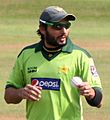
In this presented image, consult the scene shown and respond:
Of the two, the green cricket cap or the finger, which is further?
the green cricket cap

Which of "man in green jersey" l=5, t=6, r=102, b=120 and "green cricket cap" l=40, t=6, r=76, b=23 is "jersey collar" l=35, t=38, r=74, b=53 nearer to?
"man in green jersey" l=5, t=6, r=102, b=120

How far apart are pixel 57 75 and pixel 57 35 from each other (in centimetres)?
34

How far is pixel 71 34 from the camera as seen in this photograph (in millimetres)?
24250

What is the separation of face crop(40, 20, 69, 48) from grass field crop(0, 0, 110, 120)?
5.98m

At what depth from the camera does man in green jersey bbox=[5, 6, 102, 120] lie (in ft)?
16.5

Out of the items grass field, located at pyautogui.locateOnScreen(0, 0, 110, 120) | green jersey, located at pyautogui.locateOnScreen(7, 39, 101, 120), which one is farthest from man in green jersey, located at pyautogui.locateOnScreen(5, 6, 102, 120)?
grass field, located at pyautogui.locateOnScreen(0, 0, 110, 120)

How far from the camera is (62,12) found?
5062 millimetres

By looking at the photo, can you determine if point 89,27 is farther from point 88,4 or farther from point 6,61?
point 6,61

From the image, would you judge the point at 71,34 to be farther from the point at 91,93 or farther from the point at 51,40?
the point at 91,93

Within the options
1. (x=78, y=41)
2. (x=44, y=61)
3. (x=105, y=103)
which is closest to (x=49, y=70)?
(x=44, y=61)

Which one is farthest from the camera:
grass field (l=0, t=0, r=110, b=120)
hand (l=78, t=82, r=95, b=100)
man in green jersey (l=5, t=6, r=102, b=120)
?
grass field (l=0, t=0, r=110, b=120)

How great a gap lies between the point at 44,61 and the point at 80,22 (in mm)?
24433

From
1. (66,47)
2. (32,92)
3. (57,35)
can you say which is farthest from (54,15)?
(32,92)

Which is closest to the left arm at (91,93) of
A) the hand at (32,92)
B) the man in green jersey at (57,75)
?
the man in green jersey at (57,75)
